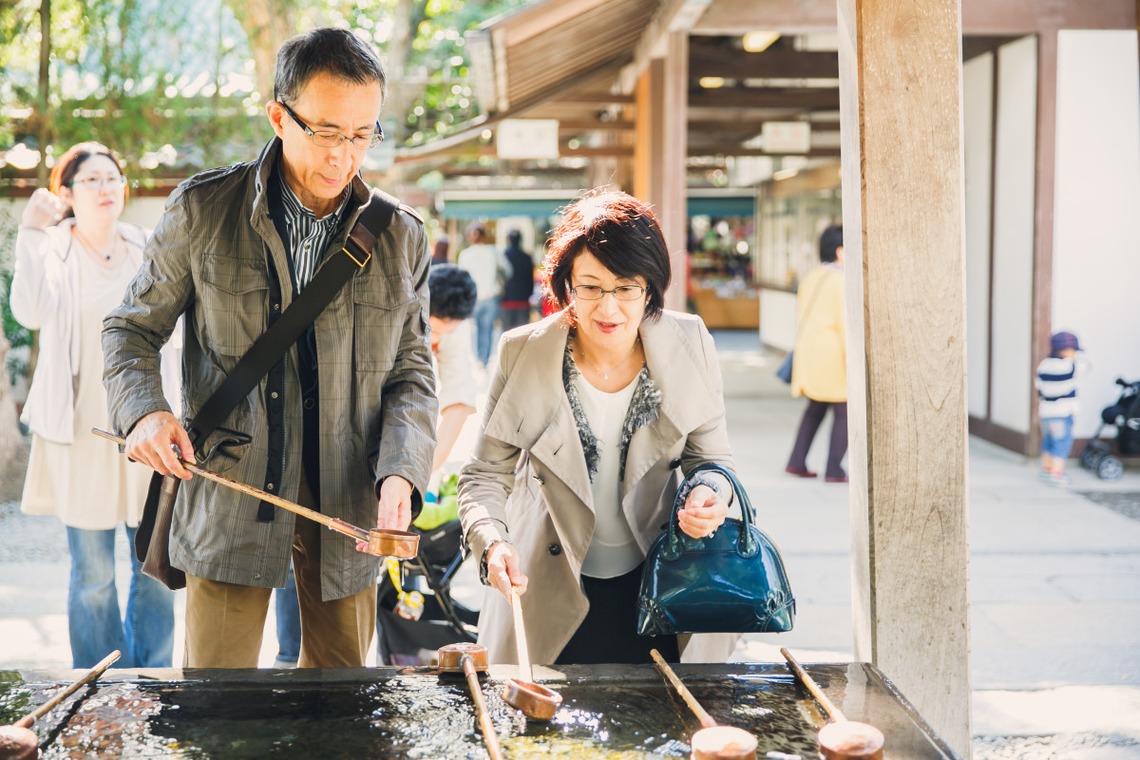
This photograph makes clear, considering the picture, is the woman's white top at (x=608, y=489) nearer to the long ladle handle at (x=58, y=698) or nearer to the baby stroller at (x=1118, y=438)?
the long ladle handle at (x=58, y=698)

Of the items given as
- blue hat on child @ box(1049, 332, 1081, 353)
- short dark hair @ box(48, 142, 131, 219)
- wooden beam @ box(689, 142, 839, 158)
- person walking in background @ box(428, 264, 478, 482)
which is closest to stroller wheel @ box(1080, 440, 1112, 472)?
blue hat on child @ box(1049, 332, 1081, 353)

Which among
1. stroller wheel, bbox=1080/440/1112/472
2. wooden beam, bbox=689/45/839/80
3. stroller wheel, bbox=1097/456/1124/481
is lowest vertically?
stroller wheel, bbox=1097/456/1124/481

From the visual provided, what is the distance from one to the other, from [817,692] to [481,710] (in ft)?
2.06

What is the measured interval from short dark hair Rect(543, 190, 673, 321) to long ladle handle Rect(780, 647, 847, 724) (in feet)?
3.25

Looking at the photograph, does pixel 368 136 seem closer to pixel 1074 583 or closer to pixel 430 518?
pixel 430 518

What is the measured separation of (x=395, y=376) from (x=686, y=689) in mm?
1133

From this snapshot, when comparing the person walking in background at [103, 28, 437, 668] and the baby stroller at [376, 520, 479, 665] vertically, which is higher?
the person walking in background at [103, 28, 437, 668]

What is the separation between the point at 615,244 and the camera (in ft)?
9.03

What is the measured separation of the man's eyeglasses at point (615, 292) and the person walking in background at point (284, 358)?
0.44 metres

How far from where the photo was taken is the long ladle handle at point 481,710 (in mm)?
1824

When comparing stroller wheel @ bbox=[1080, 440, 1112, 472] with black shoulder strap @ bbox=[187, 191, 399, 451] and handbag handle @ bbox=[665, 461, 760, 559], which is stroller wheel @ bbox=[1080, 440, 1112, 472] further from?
black shoulder strap @ bbox=[187, 191, 399, 451]

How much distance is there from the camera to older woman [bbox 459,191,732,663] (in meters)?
2.81

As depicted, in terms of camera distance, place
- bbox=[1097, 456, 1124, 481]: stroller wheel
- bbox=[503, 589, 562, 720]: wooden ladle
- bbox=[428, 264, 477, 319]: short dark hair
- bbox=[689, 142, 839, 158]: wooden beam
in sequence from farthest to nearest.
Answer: bbox=[689, 142, 839, 158]: wooden beam, bbox=[1097, 456, 1124, 481]: stroller wheel, bbox=[428, 264, 477, 319]: short dark hair, bbox=[503, 589, 562, 720]: wooden ladle

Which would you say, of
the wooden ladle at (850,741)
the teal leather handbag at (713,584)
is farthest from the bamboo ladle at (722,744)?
the teal leather handbag at (713,584)
